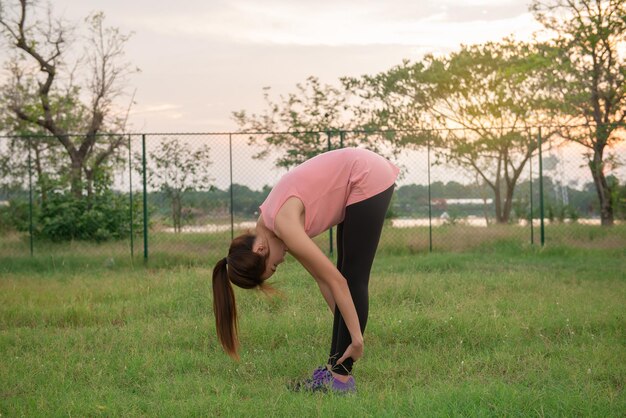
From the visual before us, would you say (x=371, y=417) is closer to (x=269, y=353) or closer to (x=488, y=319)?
(x=269, y=353)

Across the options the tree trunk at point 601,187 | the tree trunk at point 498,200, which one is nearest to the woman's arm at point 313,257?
the tree trunk at point 498,200

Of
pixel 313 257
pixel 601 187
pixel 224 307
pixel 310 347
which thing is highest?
pixel 601 187

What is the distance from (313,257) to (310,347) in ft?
5.58

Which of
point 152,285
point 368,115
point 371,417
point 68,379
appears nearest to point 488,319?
point 371,417

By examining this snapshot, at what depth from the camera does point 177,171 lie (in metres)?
11.7

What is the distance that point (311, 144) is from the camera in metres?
12.9

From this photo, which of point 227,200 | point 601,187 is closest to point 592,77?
point 601,187

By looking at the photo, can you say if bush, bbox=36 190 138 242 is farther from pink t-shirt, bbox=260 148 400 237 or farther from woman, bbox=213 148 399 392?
pink t-shirt, bbox=260 148 400 237

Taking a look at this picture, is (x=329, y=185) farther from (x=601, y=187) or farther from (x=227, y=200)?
(x=601, y=187)

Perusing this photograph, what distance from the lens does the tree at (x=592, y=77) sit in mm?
13297

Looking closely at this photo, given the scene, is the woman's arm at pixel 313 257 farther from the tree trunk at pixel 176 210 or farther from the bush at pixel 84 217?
the bush at pixel 84 217

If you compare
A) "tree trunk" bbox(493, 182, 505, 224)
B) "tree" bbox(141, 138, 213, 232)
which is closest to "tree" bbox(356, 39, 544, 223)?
"tree trunk" bbox(493, 182, 505, 224)

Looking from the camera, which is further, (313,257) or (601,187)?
(601,187)

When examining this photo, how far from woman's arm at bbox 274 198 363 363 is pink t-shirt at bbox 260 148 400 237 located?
6cm
